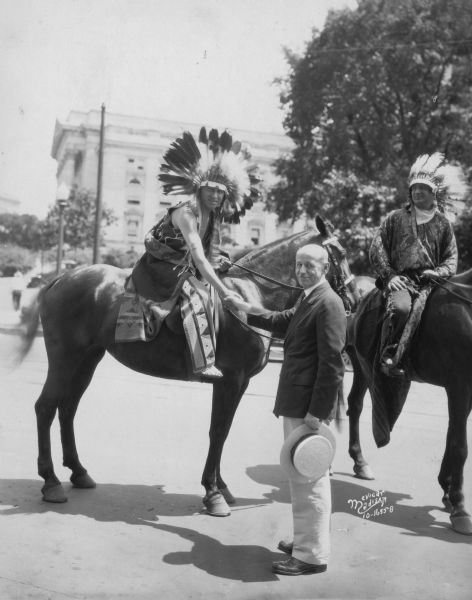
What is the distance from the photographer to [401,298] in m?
5.18

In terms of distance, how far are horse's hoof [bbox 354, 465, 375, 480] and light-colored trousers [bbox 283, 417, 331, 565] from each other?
231cm

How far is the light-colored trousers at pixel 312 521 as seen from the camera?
382 centimetres

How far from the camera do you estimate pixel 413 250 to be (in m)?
5.41

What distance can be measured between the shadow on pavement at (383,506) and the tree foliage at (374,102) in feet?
47.9

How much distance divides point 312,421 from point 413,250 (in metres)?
2.19

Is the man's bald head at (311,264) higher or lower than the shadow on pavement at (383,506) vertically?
higher

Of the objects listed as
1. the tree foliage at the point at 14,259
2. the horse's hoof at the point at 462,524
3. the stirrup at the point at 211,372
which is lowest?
the horse's hoof at the point at 462,524

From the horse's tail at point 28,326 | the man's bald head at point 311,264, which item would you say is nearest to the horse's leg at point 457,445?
the man's bald head at point 311,264

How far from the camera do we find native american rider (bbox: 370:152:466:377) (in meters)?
5.23

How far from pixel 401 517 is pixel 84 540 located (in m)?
2.30

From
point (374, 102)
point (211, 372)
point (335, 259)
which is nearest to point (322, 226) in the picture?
point (335, 259)

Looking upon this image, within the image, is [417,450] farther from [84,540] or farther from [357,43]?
[357,43]

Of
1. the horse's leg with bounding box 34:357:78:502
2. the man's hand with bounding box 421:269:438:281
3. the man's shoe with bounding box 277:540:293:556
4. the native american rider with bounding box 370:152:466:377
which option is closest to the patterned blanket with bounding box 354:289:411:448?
the native american rider with bounding box 370:152:466:377

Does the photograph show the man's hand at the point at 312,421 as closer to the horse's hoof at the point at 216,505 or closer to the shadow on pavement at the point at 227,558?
the shadow on pavement at the point at 227,558
